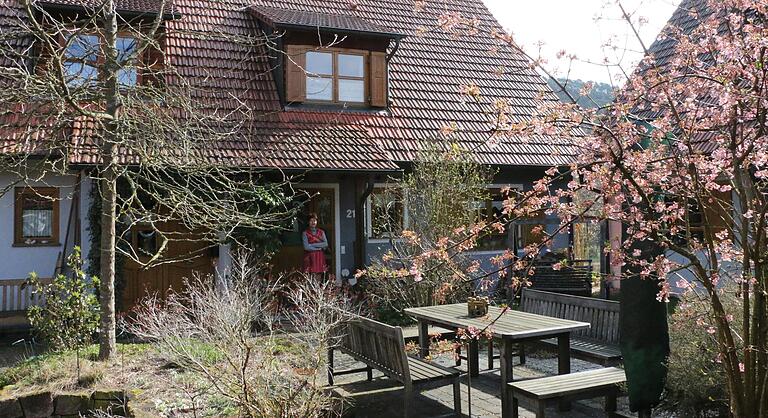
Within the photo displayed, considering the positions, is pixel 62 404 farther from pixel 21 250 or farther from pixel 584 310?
pixel 21 250

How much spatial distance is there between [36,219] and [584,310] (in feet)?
29.8

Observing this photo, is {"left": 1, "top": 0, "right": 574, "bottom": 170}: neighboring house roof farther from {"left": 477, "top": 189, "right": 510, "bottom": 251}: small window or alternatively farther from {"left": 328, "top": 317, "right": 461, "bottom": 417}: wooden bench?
{"left": 328, "top": 317, "right": 461, "bottom": 417}: wooden bench

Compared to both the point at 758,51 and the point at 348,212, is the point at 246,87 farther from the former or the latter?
the point at 758,51

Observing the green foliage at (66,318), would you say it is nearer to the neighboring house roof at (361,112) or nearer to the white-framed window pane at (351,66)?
the neighboring house roof at (361,112)

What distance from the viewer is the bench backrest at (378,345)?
19.5 ft

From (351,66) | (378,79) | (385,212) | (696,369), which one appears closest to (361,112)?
(378,79)

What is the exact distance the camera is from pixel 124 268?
11.9 meters

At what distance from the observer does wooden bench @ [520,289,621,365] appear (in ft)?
22.7

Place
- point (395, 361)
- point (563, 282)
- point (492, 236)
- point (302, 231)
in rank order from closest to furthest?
point (395, 361) → point (302, 231) → point (563, 282) → point (492, 236)

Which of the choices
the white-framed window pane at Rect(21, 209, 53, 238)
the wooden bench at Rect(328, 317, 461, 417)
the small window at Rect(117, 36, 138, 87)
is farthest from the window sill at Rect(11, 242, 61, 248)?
the wooden bench at Rect(328, 317, 461, 417)

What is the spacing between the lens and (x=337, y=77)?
46.1ft

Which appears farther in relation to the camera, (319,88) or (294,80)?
(319,88)

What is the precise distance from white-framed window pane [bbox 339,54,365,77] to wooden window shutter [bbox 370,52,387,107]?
230 mm

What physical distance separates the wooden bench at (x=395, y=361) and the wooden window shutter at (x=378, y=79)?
25.8 feet
